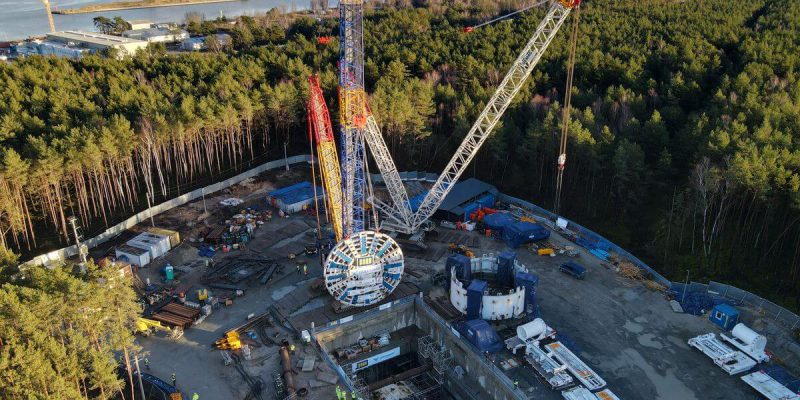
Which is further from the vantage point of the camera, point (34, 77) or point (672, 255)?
point (34, 77)

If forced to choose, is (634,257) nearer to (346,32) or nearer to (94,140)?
(346,32)

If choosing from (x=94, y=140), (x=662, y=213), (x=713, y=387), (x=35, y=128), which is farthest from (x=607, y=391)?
(x=35, y=128)

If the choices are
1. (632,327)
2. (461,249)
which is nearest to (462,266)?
(461,249)

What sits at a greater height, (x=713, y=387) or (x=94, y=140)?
(x=94, y=140)

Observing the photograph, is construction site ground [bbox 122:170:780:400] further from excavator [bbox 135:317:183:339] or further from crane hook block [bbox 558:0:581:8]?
crane hook block [bbox 558:0:581:8]

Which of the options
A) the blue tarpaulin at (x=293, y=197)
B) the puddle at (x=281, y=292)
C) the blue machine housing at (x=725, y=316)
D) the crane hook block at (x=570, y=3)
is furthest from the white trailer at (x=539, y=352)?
the blue tarpaulin at (x=293, y=197)

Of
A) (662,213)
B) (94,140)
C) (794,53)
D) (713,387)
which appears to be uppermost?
(794,53)

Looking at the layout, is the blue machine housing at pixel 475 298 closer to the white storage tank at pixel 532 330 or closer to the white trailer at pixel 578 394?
the white storage tank at pixel 532 330

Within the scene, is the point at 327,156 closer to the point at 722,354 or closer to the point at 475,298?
the point at 475,298

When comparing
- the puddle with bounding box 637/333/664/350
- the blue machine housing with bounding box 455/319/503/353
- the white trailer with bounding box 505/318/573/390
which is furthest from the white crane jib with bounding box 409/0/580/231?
the puddle with bounding box 637/333/664/350
